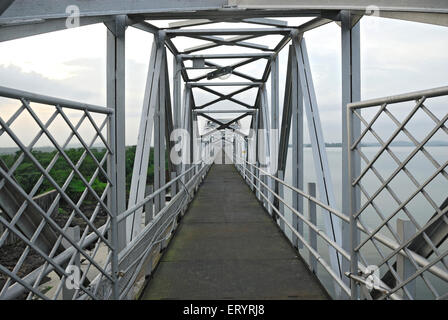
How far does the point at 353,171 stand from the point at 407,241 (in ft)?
2.24

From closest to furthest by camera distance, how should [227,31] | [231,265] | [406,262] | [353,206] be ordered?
[406,262]
[353,206]
[231,265]
[227,31]

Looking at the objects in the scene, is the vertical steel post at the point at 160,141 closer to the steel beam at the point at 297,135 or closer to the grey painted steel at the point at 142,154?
the grey painted steel at the point at 142,154

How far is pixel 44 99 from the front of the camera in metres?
1.83

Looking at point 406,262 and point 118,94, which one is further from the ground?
point 118,94

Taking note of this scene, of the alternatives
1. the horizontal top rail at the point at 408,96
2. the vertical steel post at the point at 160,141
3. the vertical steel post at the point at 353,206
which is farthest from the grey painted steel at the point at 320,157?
the vertical steel post at the point at 160,141

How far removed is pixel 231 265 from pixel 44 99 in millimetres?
3285

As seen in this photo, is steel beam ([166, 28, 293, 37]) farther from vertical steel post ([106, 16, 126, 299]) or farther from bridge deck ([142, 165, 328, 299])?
bridge deck ([142, 165, 328, 299])

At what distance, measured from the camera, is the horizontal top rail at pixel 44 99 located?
5.19 feet

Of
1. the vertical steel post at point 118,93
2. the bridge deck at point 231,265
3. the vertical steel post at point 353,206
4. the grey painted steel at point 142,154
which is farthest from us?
the grey painted steel at point 142,154

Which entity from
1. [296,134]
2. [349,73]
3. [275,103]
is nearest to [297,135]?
[296,134]

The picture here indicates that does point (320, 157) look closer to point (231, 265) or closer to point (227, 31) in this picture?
point (231, 265)

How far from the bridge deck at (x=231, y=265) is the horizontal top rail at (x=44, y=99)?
2151 millimetres

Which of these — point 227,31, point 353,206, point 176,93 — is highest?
point 227,31
